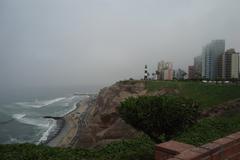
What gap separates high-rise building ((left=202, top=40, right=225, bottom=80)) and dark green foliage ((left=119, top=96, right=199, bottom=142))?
83.7 metres

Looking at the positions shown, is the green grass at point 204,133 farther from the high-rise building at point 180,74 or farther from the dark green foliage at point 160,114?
the high-rise building at point 180,74

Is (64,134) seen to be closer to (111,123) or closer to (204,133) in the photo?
(111,123)

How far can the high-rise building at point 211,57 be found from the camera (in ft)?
308

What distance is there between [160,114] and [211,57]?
8752cm

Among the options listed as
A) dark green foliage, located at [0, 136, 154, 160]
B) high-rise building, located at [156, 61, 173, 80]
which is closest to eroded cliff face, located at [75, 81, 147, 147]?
dark green foliage, located at [0, 136, 154, 160]

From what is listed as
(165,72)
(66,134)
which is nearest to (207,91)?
(66,134)

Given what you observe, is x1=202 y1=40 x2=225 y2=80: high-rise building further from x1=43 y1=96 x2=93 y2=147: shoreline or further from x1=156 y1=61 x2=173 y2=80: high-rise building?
x1=43 y1=96 x2=93 y2=147: shoreline

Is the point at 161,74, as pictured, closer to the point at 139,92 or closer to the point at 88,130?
the point at 139,92

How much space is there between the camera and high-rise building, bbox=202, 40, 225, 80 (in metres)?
93.8

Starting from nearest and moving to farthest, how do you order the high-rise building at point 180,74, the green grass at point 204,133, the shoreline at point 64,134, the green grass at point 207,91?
the green grass at point 204,133, the green grass at point 207,91, the shoreline at point 64,134, the high-rise building at point 180,74

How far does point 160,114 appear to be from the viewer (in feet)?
38.0

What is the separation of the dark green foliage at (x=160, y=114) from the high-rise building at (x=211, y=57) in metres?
83.7

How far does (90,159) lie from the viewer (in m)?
9.66

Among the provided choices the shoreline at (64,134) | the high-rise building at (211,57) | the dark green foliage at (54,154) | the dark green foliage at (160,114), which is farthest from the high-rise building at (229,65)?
the dark green foliage at (54,154)
